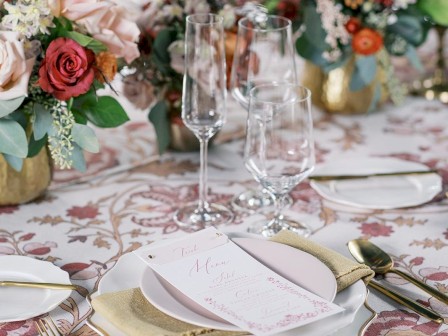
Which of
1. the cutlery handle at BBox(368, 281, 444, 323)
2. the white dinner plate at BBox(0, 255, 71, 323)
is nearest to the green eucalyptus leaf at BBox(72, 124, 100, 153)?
the white dinner plate at BBox(0, 255, 71, 323)

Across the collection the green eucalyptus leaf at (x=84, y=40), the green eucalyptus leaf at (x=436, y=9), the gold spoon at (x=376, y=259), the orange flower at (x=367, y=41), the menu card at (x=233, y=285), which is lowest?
the gold spoon at (x=376, y=259)

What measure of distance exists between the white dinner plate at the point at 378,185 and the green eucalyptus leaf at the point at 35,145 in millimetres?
488

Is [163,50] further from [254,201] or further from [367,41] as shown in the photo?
[367,41]

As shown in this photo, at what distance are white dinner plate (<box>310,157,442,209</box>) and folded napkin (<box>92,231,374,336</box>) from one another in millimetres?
355

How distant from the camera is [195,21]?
1311 millimetres

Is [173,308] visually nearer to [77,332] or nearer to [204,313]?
[204,313]

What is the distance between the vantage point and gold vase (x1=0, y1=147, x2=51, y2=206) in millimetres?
1366

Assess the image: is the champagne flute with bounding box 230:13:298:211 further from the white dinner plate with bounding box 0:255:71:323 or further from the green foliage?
the white dinner plate with bounding box 0:255:71:323

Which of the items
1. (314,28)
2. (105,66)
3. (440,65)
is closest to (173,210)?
(105,66)

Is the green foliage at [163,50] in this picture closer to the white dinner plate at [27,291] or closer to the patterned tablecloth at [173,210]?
the patterned tablecloth at [173,210]

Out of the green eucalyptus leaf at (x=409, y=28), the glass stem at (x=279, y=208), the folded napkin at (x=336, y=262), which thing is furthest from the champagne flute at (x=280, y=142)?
the green eucalyptus leaf at (x=409, y=28)

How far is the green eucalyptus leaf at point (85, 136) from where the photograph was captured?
1.30m

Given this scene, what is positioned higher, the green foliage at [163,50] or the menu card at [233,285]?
the green foliage at [163,50]

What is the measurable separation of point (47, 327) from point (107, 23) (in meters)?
0.53
